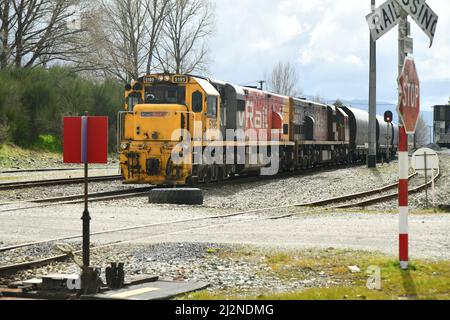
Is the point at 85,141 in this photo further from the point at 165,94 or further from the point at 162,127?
the point at 165,94

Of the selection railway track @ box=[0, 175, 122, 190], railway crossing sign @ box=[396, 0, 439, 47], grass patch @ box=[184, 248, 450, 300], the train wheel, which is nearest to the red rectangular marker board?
grass patch @ box=[184, 248, 450, 300]

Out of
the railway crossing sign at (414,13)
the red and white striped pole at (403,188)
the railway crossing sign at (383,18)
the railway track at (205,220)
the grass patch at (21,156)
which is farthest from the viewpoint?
the grass patch at (21,156)

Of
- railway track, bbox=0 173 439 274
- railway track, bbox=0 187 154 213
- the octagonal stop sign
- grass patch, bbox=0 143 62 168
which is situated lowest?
railway track, bbox=0 173 439 274

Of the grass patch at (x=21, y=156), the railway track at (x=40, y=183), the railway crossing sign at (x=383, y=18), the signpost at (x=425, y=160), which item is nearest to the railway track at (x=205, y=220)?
the signpost at (x=425, y=160)

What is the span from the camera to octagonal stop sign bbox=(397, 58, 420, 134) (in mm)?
9531

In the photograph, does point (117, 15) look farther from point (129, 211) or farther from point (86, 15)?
point (129, 211)

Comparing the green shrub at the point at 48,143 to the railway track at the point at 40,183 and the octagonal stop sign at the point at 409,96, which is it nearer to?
the railway track at the point at 40,183

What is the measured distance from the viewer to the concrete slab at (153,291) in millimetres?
8547

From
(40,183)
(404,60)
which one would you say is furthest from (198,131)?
(404,60)

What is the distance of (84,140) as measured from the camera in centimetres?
998

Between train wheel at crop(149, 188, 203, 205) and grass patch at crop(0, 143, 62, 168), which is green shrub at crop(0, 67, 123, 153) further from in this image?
train wheel at crop(149, 188, 203, 205)

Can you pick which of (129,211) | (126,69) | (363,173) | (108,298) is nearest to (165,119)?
(129,211)

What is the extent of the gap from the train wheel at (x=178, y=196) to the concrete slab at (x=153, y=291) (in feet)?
37.9

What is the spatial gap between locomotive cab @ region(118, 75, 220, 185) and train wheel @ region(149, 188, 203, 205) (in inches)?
117
